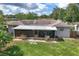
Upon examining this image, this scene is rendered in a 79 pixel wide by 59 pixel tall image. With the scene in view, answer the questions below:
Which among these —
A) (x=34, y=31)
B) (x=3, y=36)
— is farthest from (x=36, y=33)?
(x=3, y=36)

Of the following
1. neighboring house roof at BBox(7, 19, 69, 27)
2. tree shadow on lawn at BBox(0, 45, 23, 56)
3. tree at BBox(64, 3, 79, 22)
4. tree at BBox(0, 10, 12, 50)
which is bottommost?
tree shadow on lawn at BBox(0, 45, 23, 56)

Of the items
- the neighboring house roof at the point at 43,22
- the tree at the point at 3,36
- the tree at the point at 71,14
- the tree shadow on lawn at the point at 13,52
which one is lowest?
the tree shadow on lawn at the point at 13,52

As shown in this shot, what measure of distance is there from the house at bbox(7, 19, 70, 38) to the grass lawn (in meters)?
0.08

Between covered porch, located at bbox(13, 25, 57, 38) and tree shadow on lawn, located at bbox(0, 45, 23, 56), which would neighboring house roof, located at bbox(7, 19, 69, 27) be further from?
tree shadow on lawn, located at bbox(0, 45, 23, 56)

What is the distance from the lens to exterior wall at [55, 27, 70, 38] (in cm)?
389

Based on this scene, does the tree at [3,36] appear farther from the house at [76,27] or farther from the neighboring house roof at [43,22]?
the house at [76,27]

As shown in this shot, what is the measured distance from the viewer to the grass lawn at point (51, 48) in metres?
3.89

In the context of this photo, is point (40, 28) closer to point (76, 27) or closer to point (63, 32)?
point (63, 32)

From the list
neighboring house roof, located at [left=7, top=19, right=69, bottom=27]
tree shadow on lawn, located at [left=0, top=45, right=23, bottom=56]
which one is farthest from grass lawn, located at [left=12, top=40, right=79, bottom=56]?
neighboring house roof, located at [left=7, top=19, right=69, bottom=27]

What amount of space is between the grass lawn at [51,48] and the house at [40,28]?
0.25ft

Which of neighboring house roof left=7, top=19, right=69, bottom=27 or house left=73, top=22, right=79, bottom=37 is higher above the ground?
neighboring house roof left=7, top=19, right=69, bottom=27

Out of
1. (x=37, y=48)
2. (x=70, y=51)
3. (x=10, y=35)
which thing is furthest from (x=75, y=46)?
(x=10, y=35)

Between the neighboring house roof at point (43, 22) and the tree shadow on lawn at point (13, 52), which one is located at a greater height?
the neighboring house roof at point (43, 22)

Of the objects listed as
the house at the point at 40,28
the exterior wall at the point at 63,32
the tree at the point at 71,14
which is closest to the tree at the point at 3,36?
the house at the point at 40,28
